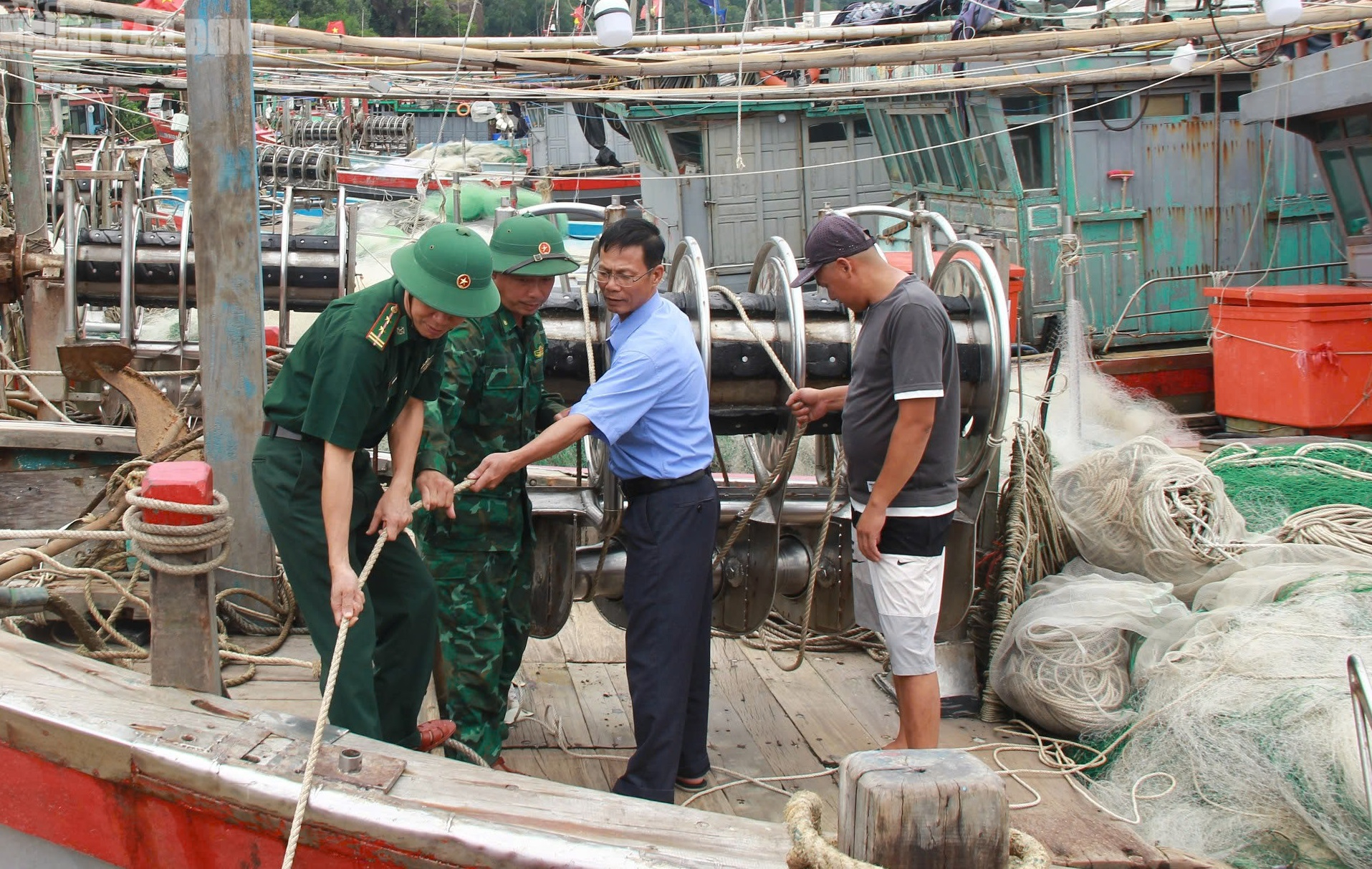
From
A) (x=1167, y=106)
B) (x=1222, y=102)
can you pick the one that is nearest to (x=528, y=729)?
(x=1167, y=106)

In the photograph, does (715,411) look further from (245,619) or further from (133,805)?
(133,805)

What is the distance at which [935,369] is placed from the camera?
11.9 feet

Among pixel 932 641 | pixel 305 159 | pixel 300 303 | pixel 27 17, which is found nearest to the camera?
pixel 932 641

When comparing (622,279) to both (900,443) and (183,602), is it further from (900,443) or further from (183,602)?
(183,602)

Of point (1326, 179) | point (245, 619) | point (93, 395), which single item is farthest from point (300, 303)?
point (1326, 179)

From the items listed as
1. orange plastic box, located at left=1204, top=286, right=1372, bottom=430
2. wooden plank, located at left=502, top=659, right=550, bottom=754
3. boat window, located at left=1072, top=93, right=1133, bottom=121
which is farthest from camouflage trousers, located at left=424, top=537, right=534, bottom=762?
boat window, located at left=1072, top=93, right=1133, bottom=121

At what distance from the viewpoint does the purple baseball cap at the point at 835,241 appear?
3723 mm

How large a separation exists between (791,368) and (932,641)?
1112 mm

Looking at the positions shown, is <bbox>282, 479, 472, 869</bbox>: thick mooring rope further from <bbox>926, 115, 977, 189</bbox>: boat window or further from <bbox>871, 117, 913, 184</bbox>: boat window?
<bbox>871, 117, 913, 184</bbox>: boat window

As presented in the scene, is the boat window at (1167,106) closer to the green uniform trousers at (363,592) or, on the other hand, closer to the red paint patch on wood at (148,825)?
the green uniform trousers at (363,592)

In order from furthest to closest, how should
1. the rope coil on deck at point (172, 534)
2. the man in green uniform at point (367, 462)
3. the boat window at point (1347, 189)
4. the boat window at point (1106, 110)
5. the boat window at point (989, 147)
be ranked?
the boat window at point (989, 147) → the boat window at point (1106, 110) → the boat window at point (1347, 189) → the man in green uniform at point (367, 462) → the rope coil on deck at point (172, 534)

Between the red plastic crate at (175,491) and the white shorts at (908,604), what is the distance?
2023 millimetres

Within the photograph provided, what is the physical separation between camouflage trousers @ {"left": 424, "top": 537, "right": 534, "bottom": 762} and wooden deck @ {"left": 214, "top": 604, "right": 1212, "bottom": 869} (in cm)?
41

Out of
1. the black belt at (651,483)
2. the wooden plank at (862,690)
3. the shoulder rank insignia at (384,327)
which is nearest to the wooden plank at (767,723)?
the wooden plank at (862,690)
